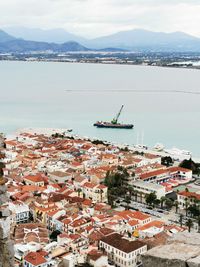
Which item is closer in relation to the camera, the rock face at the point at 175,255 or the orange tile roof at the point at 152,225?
the rock face at the point at 175,255

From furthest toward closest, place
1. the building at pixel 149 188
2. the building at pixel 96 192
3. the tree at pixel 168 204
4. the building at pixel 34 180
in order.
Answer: the building at pixel 34 180
the building at pixel 149 188
the building at pixel 96 192
the tree at pixel 168 204

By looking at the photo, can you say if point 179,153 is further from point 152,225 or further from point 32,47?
point 32,47

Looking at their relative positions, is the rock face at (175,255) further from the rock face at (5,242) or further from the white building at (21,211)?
the white building at (21,211)

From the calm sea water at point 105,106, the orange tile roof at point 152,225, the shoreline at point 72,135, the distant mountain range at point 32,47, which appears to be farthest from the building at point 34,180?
the distant mountain range at point 32,47

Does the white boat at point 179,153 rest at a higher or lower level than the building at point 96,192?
lower

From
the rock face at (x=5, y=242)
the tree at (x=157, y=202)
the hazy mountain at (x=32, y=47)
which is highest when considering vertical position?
the hazy mountain at (x=32, y=47)

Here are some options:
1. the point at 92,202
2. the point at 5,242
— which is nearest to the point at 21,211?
the point at 92,202
